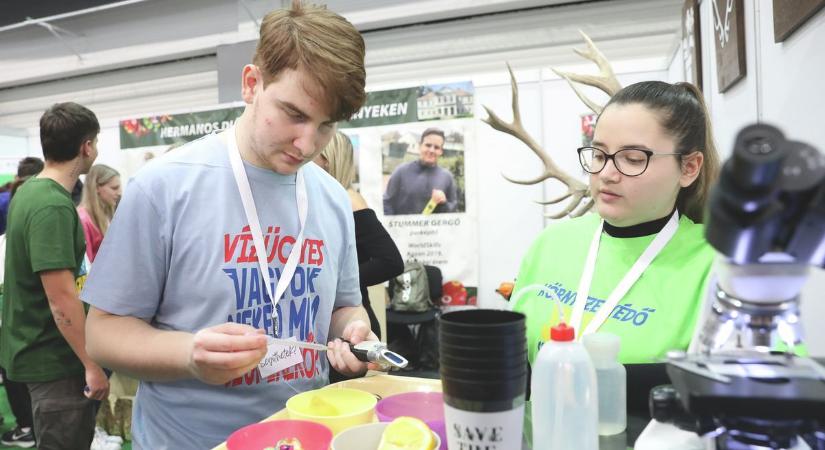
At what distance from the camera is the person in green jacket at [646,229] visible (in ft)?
4.01

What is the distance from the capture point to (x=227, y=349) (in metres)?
0.90

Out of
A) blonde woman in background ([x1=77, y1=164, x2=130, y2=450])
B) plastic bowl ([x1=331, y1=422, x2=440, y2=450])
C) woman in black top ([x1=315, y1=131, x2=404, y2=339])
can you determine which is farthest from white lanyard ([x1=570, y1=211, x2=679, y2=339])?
blonde woman in background ([x1=77, y1=164, x2=130, y2=450])

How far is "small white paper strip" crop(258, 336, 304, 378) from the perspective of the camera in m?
1.13

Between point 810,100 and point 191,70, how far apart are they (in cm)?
681

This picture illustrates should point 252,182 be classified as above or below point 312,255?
above

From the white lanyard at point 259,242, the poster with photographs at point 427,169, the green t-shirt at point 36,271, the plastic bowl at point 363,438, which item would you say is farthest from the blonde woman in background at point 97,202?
the plastic bowl at point 363,438

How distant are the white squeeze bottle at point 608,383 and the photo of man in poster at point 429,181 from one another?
3631mm

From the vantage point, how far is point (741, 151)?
0.40 meters

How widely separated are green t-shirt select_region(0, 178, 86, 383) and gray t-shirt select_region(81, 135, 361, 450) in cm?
115

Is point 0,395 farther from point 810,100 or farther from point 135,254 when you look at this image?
point 810,100

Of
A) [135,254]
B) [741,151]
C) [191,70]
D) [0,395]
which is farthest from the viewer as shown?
[191,70]

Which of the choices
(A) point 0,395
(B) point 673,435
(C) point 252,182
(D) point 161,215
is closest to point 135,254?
(D) point 161,215

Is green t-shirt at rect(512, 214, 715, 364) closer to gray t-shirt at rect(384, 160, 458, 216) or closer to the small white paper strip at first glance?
the small white paper strip

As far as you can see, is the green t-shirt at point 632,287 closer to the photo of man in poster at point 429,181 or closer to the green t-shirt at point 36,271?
the green t-shirt at point 36,271
